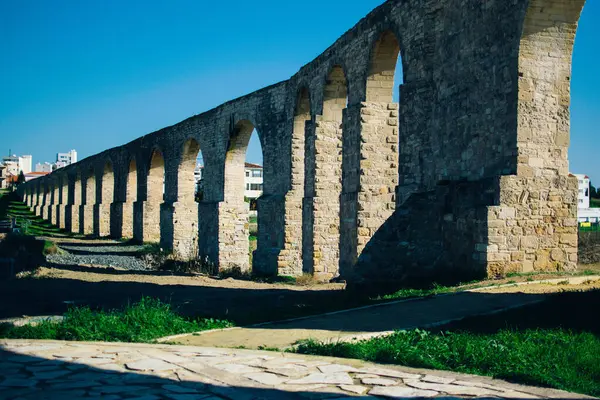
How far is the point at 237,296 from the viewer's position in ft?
34.3

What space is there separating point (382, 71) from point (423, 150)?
95.4 inches

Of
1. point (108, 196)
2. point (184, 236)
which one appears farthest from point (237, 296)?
point (108, 196)

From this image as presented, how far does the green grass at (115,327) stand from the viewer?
19.9ft

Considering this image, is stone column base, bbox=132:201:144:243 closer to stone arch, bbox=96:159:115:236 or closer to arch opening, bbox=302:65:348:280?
stone arch, bbox=96:159:115:236

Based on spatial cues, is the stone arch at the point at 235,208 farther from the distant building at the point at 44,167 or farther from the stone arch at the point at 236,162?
the distant building at the point at 44,167

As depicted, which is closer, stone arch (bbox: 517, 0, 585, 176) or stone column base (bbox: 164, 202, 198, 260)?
stone arch (bbox: 517, 0, 585, 176)

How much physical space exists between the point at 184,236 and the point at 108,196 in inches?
566

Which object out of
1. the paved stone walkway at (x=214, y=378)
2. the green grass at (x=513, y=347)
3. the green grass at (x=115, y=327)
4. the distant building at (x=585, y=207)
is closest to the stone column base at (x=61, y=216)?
the distant building at (x=585, y=207)

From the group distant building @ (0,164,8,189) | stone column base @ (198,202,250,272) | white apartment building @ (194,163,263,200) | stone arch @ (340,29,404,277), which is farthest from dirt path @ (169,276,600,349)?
distant building @ (0,164,8,189)

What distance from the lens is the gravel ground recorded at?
65.3 feet

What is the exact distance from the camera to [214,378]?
431 centimetres

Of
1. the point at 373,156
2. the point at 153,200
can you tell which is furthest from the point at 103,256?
the point at 373,156

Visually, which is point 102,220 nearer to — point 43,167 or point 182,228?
point 182,228

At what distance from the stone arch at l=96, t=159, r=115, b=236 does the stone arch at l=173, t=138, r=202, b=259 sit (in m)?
12.2
